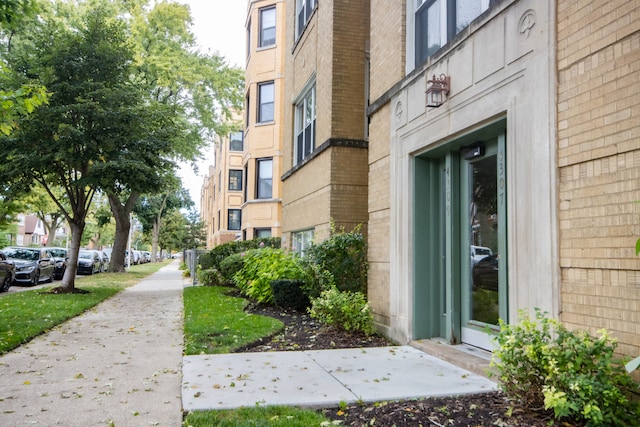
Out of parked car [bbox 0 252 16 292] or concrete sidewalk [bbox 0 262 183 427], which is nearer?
concrete sidewalk [bbox 0 262 183 427]

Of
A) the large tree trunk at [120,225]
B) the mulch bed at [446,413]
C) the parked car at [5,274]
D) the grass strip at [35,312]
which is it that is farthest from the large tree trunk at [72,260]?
the mulch bed at [446,413]

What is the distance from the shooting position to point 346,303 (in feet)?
24.8

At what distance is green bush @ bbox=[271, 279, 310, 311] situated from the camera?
1043 centimetres

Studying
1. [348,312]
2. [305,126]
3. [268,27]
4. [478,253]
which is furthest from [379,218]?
[268,27]

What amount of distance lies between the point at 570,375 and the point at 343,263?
5.46 meters

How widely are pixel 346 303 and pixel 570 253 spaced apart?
3958 millimetres

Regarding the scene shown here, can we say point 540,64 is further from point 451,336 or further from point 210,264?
point 210,264

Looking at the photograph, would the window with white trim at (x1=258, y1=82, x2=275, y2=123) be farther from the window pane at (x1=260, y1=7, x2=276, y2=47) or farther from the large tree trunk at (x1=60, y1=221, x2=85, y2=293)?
the large tree trunk at (x1=60, y1=221, x2=85, y2=293)

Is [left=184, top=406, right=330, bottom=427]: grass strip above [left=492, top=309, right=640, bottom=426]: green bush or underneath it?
underneath

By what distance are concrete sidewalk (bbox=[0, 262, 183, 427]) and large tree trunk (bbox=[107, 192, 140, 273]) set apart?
1723 cm

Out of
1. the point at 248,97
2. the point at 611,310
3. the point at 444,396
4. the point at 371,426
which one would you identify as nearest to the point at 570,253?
the point at 611,310

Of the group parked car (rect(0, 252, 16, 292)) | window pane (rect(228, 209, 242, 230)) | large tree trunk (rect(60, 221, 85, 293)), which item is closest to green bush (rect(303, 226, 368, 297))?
large tree trunk (rect(60, 221, 85, 293))

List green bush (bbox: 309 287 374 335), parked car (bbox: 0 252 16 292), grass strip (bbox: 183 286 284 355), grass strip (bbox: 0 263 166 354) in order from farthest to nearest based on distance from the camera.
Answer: parked car (bbox: 0 252 16 292) → grass strip (bbox: 0 263 166 354) → green bush (bbox: 309 287 374 335) → grass strip (bbox: 183 286 284 355)

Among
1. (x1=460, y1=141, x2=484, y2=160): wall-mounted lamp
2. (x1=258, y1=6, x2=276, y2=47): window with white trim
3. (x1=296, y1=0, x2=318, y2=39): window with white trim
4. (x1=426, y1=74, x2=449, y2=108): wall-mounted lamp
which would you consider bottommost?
(x1=460, y1=141, x2=484, y2=160): wall-mounted lamp
